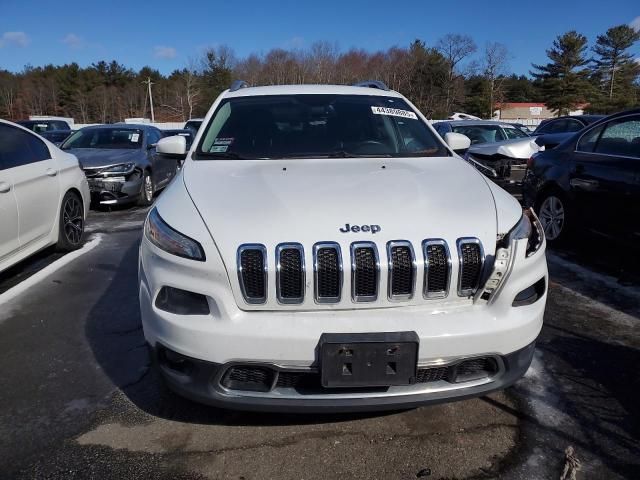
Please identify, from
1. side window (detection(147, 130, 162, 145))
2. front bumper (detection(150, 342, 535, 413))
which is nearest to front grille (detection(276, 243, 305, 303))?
front bumper (detection(150, 342, 535, 413))

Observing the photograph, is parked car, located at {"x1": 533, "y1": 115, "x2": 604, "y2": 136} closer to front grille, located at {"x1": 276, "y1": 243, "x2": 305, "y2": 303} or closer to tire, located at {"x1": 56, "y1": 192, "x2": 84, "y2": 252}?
tire, located at {"x1": 56, "y1": 192, "x2": 84, "y2": 252}

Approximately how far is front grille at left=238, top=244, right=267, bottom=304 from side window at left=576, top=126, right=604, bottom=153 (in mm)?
4410

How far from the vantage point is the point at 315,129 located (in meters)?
3.53

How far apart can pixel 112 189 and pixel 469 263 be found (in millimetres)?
7558

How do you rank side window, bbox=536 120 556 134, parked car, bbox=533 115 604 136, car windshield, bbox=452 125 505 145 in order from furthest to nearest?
1. side window, bbox=536 120 556 134
2. parked car, bbox=533 115 604 136
3. car windshield, bbox=452 125 505 145

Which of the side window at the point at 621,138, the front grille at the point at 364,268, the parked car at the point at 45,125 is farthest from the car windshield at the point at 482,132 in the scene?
the parked car at the point at 45,125

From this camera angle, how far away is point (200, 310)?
7.07ft

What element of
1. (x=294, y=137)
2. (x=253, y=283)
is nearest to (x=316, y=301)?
(x=253, y=283)

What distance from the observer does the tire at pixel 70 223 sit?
544 cm

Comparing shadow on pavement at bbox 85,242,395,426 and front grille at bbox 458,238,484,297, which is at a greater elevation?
front grille at bbox 458,238,484,297

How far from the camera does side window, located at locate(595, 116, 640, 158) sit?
463cm

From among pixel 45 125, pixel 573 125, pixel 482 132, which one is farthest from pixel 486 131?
pixel 45 125

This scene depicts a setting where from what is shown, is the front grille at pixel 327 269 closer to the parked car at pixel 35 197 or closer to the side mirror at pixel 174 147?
the side mirror at pixel 174 147

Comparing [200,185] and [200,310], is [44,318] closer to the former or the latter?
[200,185]
